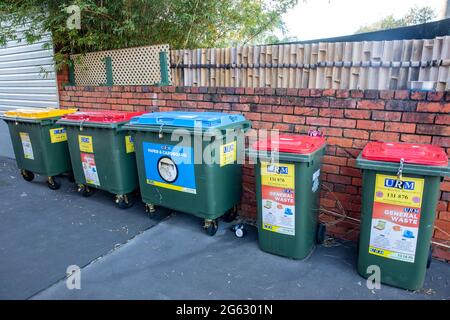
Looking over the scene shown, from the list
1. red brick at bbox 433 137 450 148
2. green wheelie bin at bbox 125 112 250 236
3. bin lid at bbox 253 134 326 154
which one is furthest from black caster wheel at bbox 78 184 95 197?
red brick at bbox 433 137 450 148

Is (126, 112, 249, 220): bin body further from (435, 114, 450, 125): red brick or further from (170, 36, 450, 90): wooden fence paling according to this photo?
(435, 114, 450, 125): red brick

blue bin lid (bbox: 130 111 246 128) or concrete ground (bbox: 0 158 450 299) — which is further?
blue bin lid (bbox: 130 111 246 128)

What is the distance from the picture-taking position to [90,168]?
4.21 meters

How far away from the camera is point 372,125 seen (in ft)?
9.77

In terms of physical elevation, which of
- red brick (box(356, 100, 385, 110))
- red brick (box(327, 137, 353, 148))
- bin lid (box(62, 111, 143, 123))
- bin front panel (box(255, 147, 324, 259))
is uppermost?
red brick (box(356, 100, 385, 110))

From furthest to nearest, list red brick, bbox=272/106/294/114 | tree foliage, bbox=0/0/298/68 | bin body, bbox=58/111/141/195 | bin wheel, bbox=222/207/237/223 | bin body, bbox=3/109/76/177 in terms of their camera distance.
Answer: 1. bin body, bbox=3/109/76/177
2. tree foliage, bbox=0/0/298/68
3. bin body, bbox=58/111/141/195
4. bin wheel, bbox=222/207/237/223
5. red brick, bbox=272/106/294/114

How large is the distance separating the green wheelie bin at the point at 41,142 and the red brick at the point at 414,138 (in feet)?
14.6

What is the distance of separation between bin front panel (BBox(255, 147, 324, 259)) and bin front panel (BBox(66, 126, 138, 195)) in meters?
1.88

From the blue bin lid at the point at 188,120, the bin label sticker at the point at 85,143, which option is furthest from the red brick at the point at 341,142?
the bin label sticker at the point at 85,143

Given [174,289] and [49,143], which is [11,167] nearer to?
[49,143]

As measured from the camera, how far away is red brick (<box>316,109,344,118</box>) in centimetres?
311

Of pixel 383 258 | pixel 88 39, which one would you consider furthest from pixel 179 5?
pixel 383 258

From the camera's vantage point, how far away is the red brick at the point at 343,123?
3070 mm
